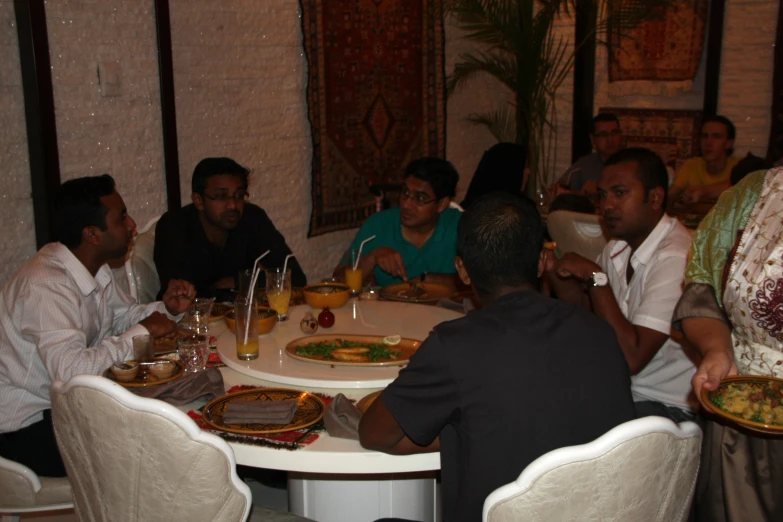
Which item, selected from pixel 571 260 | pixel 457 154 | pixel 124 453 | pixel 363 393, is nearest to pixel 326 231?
pixel 457 154

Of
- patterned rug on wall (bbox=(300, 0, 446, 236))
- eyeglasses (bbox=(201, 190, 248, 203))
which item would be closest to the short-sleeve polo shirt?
eyeglasses (bbox=(201, 190, 248, 203))

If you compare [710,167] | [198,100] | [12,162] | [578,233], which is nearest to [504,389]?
[578,233]

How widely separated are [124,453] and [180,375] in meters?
0.60

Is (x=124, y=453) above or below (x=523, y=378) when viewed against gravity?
below

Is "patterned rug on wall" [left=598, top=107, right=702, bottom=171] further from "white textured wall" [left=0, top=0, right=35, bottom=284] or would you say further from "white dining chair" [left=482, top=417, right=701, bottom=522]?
"white dining chair" [left=482, top=417, right=701, bottom=522]

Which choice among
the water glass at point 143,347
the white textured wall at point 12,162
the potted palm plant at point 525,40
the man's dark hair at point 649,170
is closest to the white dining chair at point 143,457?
the water glass at point 143,347

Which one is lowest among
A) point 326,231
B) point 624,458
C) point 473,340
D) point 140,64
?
point 326,231

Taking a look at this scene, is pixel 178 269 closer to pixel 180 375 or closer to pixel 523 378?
pixel 180 375

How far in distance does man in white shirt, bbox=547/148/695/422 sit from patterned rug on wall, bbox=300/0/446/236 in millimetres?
2692

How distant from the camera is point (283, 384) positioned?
6.96ft

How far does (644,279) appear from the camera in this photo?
2535 mm

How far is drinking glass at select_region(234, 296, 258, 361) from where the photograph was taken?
222 cm

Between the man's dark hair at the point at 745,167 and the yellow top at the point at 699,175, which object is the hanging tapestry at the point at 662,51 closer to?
the yellow top at the point at 699,175

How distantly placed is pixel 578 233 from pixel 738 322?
1815 millimetres
